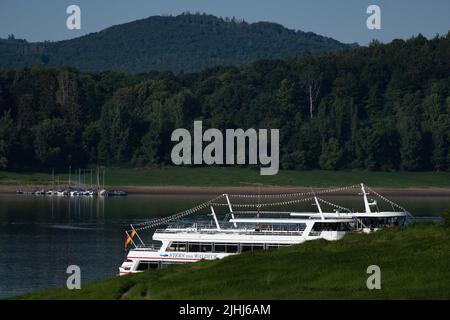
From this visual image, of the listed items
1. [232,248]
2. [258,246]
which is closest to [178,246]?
[232,248]

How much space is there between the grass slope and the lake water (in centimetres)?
2084

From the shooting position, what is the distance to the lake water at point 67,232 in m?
82.4

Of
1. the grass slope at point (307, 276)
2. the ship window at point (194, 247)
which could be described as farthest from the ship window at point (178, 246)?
the grass slope at point (307, 276)

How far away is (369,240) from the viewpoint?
195 ft

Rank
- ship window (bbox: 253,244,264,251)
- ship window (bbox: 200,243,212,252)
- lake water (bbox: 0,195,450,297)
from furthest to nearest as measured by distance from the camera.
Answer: lake water (bbox: 0,195,450,297) → ship window (bbox: 200,243,212,252) → ship window (bbox: 253,244,264,251)

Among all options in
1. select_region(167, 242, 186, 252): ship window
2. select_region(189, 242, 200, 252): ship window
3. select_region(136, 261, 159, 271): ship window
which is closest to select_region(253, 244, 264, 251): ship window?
select_region(189, 242, 200, 252): ship window

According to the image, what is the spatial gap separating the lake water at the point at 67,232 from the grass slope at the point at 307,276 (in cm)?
2084

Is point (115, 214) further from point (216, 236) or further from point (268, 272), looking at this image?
point (268, 272)

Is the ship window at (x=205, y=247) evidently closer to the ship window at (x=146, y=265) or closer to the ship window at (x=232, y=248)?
the ship window at (x=232, y=248)

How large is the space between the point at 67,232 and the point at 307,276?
7282 centimetres

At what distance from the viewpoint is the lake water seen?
82375mm

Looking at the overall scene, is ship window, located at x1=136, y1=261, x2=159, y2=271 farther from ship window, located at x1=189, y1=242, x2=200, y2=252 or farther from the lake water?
the lake water

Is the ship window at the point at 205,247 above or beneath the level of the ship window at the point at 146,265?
above
